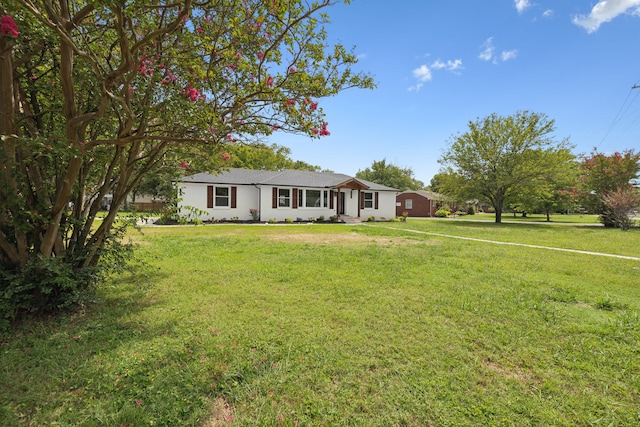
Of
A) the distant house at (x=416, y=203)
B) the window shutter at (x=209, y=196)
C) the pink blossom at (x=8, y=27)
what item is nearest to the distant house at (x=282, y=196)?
the window shutter at (x=209, y=196)

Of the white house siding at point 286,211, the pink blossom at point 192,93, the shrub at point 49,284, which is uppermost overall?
the pink blossom at point 192,93

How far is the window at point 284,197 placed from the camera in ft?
66.1

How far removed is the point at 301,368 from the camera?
2527mm

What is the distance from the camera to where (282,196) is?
20.3 m

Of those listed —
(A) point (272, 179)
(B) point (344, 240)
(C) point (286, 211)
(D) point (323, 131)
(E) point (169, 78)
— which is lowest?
(B) point (344, 240)

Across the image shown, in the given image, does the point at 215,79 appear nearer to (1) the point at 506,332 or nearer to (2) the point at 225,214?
(1) the point at 506,332

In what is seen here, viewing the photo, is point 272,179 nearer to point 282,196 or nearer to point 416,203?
point 282,196

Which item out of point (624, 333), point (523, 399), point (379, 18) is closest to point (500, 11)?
point (379, 18)

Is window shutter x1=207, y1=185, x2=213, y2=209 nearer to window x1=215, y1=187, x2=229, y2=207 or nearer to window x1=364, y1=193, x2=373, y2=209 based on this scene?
window x1=215, y1=187, x2=229, y2=207

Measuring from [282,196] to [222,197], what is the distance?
4.22m

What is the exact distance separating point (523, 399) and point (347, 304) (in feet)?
7.49

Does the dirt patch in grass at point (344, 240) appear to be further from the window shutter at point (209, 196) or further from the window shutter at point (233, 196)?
the window shutter at point (209, 196)

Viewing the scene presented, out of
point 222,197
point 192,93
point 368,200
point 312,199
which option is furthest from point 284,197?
point 192,93

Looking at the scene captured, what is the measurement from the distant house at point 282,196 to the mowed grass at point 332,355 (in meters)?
14.2
